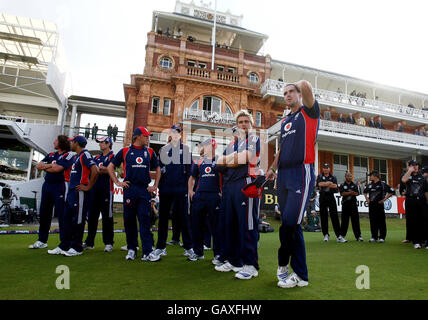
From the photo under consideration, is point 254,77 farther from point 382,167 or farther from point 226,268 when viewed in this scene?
point 226,268

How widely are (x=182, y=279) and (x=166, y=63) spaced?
24697mm

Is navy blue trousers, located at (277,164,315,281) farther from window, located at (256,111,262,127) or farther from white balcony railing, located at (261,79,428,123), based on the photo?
window, located at (256,111,262,127)

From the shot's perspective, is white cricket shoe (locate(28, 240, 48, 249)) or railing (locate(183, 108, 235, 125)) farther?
railing (locate(183, 108, 235, 125))

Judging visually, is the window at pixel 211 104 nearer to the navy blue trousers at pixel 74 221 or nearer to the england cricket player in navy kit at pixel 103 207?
the england cricket player in navy kit at pixel 103 207

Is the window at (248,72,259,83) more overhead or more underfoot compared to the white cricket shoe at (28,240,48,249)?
more overhead

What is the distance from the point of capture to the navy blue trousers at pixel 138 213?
466 cm

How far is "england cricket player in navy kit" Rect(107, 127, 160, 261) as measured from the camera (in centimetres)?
467

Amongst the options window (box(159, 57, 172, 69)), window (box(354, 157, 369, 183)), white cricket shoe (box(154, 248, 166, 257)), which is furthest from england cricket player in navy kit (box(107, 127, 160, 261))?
window (box(354, 157, 369, 183))

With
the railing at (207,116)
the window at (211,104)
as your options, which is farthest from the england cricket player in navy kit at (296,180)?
the window at (211,104)

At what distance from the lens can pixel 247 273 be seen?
11.7 ft

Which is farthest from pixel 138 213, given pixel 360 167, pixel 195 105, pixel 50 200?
pixel 360 167

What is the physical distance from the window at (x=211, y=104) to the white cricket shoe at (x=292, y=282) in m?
22.7

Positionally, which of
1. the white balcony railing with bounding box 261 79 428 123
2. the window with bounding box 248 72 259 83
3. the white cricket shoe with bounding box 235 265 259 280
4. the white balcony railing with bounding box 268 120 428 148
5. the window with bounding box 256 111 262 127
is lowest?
the white cricket shoe with bounding box 235 265 259 280

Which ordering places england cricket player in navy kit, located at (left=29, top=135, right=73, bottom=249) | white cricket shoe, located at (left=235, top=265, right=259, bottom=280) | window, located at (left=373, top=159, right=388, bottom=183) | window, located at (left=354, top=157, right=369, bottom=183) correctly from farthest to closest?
window, located at (left=373, top=159, right=388, bottom=183) < window, located at (left=354, top=157, right=369, bottom=183) < england cricket player in navy kit, located at (left=29, top=135, right=73, bottom=249) < white cricket shoe, located at (left=235, top=265, right=259, bottom=280)
